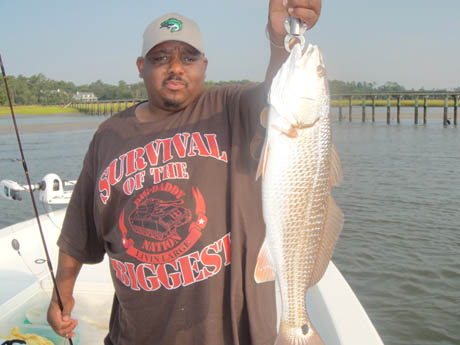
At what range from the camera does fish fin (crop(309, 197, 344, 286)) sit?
1.86 m

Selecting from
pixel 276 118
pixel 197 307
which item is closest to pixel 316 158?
pixel 276 118

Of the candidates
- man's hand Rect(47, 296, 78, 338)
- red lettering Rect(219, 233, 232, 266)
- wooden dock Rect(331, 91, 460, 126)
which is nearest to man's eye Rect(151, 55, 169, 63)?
red lettering Rect(219, 233, 232, 266)

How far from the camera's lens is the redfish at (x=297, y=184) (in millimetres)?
1738

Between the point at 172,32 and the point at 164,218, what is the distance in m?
0.99

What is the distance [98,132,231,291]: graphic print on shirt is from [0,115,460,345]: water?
160 inches

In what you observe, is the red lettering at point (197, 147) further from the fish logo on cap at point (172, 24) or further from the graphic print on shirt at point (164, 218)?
the fish logo on cap at point (172, 24)

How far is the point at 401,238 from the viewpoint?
8945 millimetres

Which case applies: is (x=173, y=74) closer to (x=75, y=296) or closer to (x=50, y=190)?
(x=75, y=296)

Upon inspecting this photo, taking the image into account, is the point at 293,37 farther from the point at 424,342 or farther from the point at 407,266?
Answer: the point at 407,266

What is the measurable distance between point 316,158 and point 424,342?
5.05 meters

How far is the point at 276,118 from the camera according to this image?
68.2 inches

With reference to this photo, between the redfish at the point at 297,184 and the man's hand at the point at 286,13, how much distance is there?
0.19 m

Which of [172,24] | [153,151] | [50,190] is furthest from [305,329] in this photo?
[50,190]

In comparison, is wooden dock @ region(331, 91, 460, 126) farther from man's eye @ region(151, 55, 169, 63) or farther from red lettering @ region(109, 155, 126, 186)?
red lettering @ region(109, 155, 126, 186)
